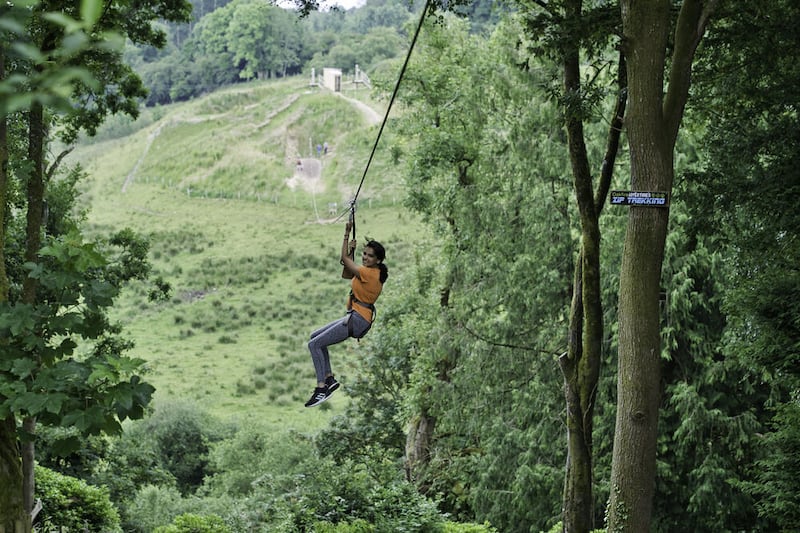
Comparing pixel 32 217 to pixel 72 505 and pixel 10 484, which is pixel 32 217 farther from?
pixel 10 484

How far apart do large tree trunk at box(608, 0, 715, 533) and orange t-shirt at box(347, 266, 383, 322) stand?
7.34 feet

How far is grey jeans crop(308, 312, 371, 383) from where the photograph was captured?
7766 mm

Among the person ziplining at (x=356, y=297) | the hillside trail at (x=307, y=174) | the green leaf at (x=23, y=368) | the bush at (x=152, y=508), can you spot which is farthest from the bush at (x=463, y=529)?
the hillside trail at (x=307, y=174)

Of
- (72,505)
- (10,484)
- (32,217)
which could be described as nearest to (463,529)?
(72,505)

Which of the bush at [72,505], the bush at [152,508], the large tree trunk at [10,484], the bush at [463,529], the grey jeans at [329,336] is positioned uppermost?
the grey jeans at [329,336]

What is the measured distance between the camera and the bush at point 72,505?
12.9 meters

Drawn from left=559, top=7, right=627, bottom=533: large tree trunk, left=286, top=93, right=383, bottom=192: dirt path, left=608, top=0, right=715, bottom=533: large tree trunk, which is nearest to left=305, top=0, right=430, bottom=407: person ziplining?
left=608, top=0, right=715, bottom=533: large tree trunk

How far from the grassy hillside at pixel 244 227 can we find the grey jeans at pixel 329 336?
12.3 metres

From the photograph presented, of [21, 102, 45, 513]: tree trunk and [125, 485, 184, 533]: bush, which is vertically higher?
[21, 102, 45, 513]: tree trunk

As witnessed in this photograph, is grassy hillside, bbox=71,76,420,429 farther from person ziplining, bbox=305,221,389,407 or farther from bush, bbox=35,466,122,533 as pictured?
person ziplining, bbox=305,221,389,407

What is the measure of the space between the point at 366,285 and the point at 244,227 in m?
61.6

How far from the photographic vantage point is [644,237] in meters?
7.17

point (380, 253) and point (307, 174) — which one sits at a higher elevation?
point (380, 253)

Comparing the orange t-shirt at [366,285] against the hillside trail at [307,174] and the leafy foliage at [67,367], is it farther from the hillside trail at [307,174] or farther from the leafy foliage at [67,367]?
the hillside trail at [307,174]
